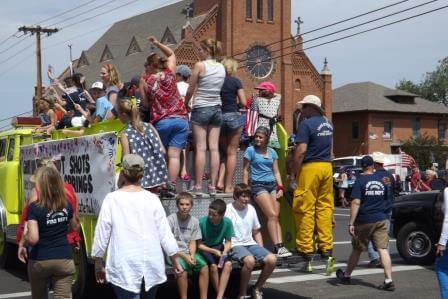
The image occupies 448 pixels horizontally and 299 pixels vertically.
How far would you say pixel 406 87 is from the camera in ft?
329

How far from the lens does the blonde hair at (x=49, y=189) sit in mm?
5863

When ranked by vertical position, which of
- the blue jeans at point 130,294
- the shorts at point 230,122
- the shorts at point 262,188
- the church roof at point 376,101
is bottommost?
the blue jeans at point 130,294

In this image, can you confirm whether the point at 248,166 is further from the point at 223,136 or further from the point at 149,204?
the point at 149,204

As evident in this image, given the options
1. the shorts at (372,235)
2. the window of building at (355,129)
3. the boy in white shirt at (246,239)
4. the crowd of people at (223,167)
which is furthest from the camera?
the window of building at (355,129)

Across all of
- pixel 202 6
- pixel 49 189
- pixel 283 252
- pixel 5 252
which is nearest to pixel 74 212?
pixel 49 189

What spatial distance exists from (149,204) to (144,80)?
3.03 metres

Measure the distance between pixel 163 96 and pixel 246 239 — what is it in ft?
6.29

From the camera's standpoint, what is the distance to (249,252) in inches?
324

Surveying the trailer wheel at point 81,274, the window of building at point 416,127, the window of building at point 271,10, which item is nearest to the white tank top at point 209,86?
the trailer wheel at point 81,274

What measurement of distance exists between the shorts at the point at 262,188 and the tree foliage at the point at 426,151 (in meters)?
50.7

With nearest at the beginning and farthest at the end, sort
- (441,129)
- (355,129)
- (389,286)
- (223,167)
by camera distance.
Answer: (223,167) < (389,286) < (355,129) < (441,129)

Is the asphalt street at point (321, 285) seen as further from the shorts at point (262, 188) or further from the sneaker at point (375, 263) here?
the shorts at point (262, 188)

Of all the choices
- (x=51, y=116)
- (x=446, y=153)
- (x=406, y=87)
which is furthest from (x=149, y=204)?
(x=406, y=87)

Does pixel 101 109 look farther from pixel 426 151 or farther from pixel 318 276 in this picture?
pixel 426 151
